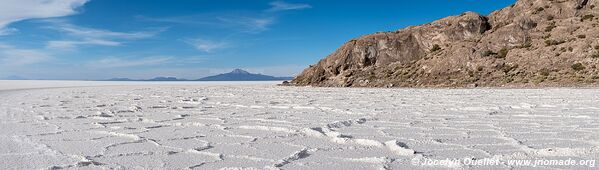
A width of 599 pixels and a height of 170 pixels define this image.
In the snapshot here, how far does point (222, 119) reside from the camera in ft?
27.7

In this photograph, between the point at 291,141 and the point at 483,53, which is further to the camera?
the point at 483,53

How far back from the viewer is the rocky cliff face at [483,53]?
91.4 feet

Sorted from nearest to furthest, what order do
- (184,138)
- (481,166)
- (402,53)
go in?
(481,166)
(184,138)
(402,53)

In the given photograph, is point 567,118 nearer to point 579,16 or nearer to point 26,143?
point 26,143

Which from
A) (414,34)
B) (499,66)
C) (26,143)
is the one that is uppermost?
(414,34)

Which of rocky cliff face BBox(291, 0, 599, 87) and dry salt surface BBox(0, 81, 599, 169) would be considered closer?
dry salt surface BBox(0, 81, 599, 169)

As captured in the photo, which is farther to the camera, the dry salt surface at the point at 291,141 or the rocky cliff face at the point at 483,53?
the rocky cliff face at the point at 483,53

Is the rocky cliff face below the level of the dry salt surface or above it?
above

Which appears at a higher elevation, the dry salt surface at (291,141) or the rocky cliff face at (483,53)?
the rocky cliff face at (483,53)

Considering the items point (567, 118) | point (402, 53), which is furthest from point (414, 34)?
point (567, 118)

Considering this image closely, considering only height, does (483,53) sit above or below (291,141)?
above

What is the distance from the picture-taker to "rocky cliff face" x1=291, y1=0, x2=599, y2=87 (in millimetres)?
27859

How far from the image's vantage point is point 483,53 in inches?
1251

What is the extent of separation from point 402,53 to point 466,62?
20.1ft
